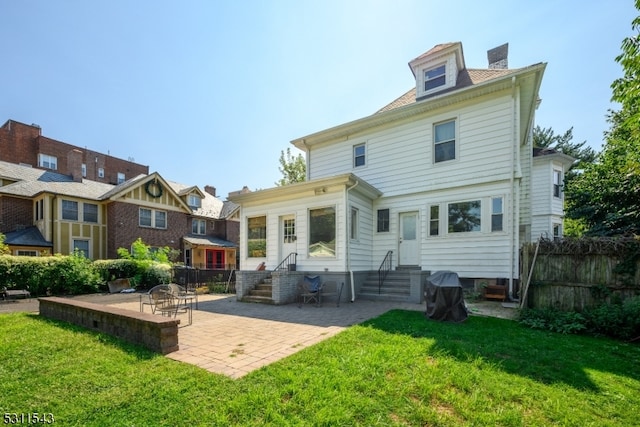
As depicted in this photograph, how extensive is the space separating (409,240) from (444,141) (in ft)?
12.4

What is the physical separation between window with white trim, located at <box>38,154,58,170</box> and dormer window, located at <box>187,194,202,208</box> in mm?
14075

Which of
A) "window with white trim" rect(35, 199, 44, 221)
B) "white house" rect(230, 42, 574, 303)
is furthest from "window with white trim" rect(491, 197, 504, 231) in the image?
"window with white trim" rect(35, 199, 44, 221)

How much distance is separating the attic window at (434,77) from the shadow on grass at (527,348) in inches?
352

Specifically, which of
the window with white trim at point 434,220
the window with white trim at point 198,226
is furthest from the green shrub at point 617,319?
the window with white trim at point 198,226

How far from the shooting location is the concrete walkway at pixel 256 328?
4105mm

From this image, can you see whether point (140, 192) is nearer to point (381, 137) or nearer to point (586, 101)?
point (381, 137)

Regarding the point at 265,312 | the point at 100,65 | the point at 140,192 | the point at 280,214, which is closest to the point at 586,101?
the point at 280,214

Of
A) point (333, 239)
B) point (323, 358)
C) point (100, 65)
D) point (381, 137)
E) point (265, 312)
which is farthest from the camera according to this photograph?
point (381, 137)

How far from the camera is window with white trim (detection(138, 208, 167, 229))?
21.1 metres

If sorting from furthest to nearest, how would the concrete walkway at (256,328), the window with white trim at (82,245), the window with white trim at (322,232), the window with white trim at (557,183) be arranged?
the window with white trim at (82,245) < the window with white trim at (557,183) < the window with white trim at (322,232) < the concrete walkway at (256,328)

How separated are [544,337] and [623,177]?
28.6 ft

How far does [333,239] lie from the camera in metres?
9.84

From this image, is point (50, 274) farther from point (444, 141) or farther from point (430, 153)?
point (444, 141)

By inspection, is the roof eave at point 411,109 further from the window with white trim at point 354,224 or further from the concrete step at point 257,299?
the concrete step at point 257,299
